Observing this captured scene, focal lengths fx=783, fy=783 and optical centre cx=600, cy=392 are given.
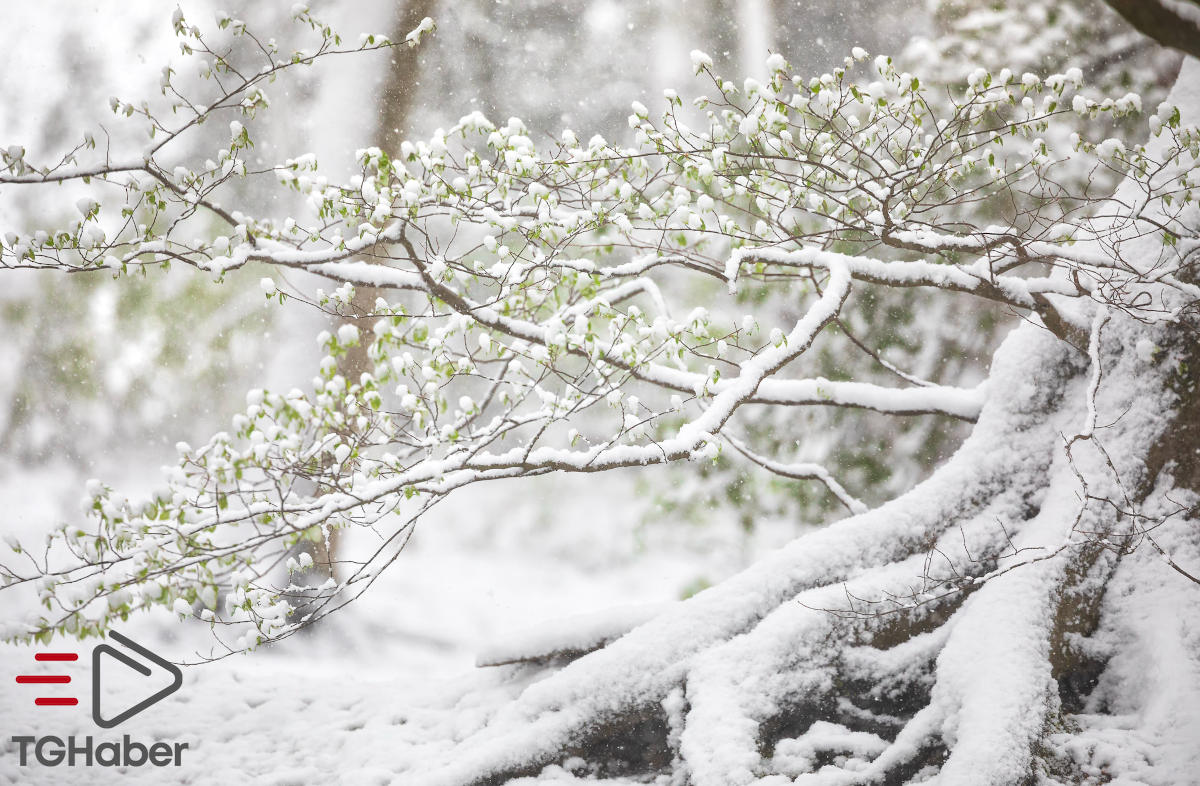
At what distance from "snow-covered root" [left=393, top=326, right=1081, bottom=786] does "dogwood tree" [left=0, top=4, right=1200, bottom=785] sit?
0.04ft

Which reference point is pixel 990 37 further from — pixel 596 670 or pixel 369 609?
pixel 369 609

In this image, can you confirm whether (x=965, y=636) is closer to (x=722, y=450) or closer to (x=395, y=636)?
(x=722, y=450)

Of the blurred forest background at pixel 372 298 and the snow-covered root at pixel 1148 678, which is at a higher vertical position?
the blurred forest background at pixel 372 298

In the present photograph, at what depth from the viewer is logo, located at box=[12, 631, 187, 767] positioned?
12.4 feet

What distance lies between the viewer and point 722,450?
138 inches

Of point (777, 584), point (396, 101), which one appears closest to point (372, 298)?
point (396, 101)

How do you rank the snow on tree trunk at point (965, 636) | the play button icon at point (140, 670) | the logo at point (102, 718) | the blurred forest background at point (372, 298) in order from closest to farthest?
the snow on tree trunk at point (965, 636)
the logo at point (102, 718)
the play button icon at point (140, 670)
the blurred forest background at point (372, 298)

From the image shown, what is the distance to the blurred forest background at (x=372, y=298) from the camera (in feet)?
30.3

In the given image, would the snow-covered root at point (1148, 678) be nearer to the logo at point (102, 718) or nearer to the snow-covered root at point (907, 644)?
the snow-covered root at point (907, 644)

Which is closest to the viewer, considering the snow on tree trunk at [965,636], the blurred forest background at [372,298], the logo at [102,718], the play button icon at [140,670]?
the snow on tree trunk at [965,636]

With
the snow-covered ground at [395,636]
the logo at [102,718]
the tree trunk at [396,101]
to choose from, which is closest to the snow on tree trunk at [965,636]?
the snow-covered ground at [395,636]

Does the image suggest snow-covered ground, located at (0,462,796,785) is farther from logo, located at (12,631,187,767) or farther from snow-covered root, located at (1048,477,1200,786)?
snow-covered root, located at (1048,477,1200,786)

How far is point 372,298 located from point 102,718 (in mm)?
5628

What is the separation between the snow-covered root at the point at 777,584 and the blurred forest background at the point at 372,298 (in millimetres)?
4113
